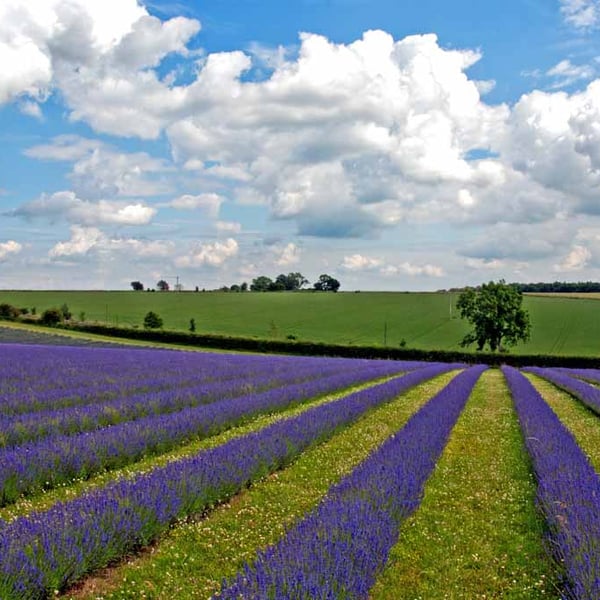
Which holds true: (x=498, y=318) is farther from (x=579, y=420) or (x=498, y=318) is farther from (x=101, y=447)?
(x=101, y=447)

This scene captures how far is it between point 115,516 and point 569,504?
13.0 feet

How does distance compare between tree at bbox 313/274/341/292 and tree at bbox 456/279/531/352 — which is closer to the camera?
tree at bbox 456/279/531/352

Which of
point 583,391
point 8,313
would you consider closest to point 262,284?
point 8,313

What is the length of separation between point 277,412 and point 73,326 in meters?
49.8

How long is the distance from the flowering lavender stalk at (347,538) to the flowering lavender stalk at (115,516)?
3.33 feet

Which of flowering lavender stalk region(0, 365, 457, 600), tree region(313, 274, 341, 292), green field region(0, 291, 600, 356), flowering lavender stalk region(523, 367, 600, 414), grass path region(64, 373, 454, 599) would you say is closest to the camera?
flowering lavender stalk region(0, 365, 457, 600)

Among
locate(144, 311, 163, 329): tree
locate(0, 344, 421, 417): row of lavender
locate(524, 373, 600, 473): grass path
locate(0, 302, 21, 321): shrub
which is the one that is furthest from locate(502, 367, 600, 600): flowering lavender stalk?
locate(0, 302, 21, 321): shrub

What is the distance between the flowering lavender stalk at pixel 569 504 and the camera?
3.88 meters

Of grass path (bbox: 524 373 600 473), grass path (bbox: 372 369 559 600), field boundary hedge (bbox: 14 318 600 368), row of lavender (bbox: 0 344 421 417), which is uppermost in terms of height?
row of lavender (bbox: 0 344 421 417)

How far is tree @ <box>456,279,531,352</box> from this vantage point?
5500 cm

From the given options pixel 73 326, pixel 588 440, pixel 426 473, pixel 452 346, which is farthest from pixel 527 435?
pixel 73 326

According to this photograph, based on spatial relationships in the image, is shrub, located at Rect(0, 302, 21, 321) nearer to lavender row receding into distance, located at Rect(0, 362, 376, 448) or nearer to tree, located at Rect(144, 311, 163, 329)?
tree, located at Rect(144, 311, 163, 329)

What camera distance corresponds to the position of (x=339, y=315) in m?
75.4

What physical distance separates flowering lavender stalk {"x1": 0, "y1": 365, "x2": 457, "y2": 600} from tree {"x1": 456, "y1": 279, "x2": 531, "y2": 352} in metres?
50.5
